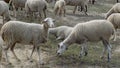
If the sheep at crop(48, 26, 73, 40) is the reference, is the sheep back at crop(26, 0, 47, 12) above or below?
above

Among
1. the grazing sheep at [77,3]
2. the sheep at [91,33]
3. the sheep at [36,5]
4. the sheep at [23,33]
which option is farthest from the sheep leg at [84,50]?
the grazing sheep at [77,3]

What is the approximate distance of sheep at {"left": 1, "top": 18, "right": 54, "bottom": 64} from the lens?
31.3ft

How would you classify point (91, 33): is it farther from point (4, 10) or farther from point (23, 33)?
point (4, 10)

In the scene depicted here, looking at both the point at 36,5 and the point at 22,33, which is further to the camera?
→ the point at 36,5

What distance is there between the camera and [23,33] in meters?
9.66

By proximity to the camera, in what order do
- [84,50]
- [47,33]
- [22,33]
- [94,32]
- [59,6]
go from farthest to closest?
[59,6]
[84,50]
[94,32]
[47,33]
[22,33]

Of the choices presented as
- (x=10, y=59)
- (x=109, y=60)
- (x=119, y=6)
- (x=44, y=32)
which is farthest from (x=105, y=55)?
(x=119, y=6)

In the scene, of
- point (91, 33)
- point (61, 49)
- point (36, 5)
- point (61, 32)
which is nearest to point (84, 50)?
point (91, 33)

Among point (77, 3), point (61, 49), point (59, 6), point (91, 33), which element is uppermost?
point (91, 33)

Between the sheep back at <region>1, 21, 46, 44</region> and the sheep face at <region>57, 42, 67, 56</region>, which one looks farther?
the sheep face at <region>57, 42, 67, 56</region>

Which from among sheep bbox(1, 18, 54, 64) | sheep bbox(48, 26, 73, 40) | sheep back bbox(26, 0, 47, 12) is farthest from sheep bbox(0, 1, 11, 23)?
sheep bbox(1, 18, 54, 64)

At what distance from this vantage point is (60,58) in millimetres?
10180

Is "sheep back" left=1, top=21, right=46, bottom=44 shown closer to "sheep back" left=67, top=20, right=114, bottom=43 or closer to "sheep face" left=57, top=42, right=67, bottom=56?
"sheep face" left=57, top=42, right=67, bottom=56

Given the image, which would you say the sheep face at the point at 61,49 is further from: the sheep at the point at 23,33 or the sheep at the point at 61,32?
the sheep at the point at 61,32
